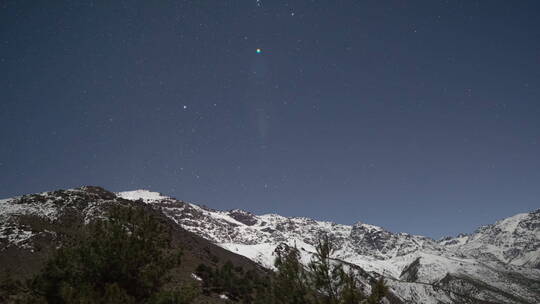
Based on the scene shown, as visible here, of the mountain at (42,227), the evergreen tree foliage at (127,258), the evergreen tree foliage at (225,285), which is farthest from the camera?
the evergreen tree foliage at (225,285)

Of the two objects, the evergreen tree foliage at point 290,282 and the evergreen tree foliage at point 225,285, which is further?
the evergreen tree foliage at point 225,285

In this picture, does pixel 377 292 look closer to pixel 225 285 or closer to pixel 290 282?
pixel 290 282

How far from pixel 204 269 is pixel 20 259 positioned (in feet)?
106

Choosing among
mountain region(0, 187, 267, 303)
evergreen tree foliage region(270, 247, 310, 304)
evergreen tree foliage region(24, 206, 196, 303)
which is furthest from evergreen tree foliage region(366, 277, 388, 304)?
mountain region(0, 187, 267, 303)

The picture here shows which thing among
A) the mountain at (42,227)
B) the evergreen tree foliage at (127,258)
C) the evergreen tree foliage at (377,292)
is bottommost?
the evergreen tree foliage at (377,292)

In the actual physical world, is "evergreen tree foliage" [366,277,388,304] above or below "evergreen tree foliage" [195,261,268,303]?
below

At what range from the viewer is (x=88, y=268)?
18.0 meters

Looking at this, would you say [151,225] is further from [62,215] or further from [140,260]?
[62,215]

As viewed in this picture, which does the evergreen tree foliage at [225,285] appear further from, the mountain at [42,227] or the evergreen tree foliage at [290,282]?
the evergreen tree foliage at [290,282]

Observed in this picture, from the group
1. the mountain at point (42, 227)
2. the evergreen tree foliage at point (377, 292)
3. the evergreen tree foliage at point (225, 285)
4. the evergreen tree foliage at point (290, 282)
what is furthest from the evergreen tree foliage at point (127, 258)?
the evergreen tree foliage at point (225, 285)

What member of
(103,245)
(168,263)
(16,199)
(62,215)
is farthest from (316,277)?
(16,199)

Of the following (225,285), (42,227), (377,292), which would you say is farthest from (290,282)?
(42,227)

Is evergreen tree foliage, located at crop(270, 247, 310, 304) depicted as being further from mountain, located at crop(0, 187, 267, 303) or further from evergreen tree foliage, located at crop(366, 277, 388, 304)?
mountain, located at crop(0, 187, 267, 303)

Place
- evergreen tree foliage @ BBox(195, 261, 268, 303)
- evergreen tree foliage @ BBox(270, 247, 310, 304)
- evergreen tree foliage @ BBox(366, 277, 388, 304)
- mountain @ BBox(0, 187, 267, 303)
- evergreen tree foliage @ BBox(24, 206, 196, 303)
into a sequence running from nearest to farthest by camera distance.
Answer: evergreen tree foliage @ BBox(366, 277, 388, 304) → evergreen tree foliage @ BBox(270, 247, 310, 304) → evergreen tree foliage @ BBox(24, 206, 196, 303) → mountain @ BBox(0, 187, 267, 303) → evergreen tree foliage @ BBox(195, 261, 268, 303)
